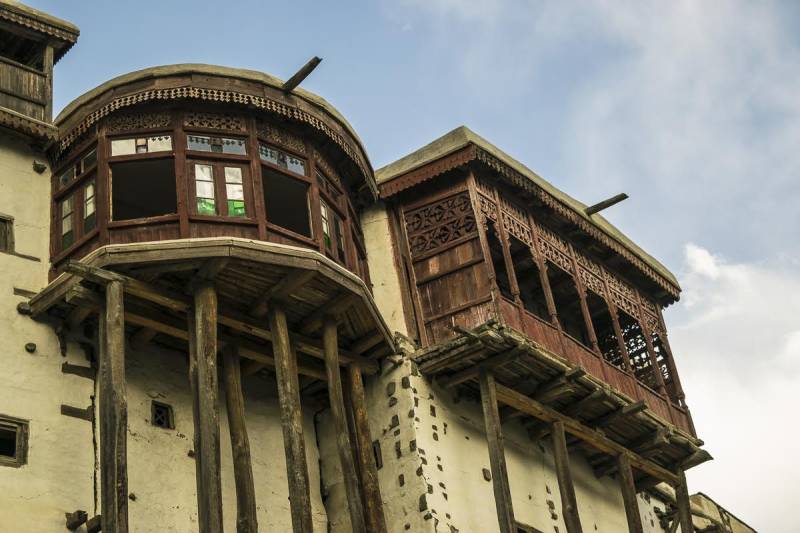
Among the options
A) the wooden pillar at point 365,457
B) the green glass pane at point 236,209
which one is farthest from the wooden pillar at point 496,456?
the green glass pane at point 236,209

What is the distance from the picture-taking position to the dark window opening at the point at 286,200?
18422 mm

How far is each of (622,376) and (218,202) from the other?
9271 millimetres

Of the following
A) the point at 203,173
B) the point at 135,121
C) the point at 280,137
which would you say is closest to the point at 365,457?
the point at 203,173

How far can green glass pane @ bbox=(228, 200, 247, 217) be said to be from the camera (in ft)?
56.5

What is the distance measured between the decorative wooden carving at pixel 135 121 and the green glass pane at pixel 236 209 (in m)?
1.63

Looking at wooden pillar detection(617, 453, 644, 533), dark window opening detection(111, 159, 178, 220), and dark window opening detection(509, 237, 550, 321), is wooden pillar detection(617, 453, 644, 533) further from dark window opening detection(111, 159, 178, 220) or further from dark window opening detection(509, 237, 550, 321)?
dark window opening detection(111, 159, 178, 220)

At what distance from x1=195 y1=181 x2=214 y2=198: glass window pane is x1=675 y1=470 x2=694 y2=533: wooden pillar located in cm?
1175

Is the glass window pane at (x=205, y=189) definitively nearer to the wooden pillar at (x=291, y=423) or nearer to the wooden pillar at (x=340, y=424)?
the wooden pillar at (x=291, y=423)

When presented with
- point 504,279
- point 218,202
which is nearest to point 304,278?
point 218,202

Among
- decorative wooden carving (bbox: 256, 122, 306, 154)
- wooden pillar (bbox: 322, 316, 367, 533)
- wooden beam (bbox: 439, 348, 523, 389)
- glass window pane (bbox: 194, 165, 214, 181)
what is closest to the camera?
wooden pillar (bbox: 322, 316, 367, 533)

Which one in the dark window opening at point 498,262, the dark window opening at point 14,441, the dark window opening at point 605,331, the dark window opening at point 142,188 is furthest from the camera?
the dark window opening at point 605,331

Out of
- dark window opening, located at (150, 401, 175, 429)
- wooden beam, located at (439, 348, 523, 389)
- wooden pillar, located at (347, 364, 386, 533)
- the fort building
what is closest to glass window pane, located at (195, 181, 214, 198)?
the fort building

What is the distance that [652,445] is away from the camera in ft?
74.9

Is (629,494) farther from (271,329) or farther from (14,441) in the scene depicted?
(14,441)
